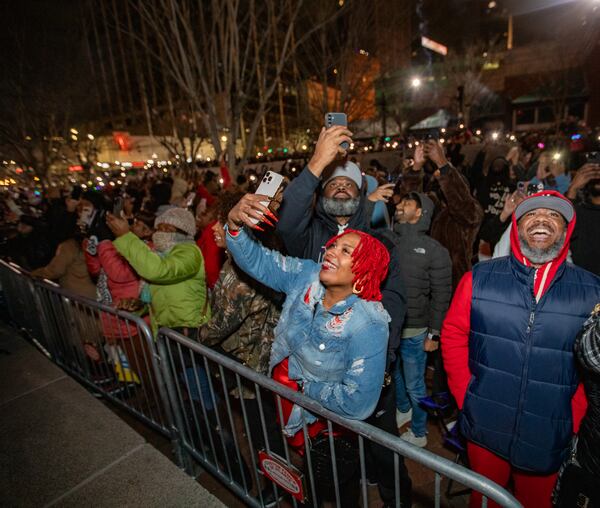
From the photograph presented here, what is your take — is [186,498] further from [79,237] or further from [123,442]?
[79,237]

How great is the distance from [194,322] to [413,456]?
2568 mm

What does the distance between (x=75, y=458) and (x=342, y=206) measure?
2.83m

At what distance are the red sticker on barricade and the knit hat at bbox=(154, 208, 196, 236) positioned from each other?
90.0 inches

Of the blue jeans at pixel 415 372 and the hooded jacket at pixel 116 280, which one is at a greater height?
the hooded jacket at pixel 116 280

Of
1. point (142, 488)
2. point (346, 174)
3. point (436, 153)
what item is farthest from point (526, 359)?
point (142, 488)

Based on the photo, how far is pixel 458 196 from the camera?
370 centimetres

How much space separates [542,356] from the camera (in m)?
2.04

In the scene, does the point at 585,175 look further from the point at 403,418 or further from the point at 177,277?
the point at 177,277

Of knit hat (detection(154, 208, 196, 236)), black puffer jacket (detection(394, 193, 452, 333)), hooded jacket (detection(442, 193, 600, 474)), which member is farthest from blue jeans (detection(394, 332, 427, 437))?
knit hat (detection(154, 208, 196, 236))

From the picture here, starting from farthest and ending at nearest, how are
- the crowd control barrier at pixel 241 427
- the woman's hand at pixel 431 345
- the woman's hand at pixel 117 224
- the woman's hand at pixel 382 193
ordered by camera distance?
the woman's hand at pixel 382 193 → the woman's hand at pixel 431 345 → the woman's hand at pixel 117 224 → the crowd control barrier at pixel 241 427

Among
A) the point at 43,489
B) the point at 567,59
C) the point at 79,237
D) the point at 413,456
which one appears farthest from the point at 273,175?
the point at 567,59

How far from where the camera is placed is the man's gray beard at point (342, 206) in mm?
2591

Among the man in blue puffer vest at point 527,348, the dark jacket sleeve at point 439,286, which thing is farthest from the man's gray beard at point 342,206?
the dark jacket sleeve at point 439,286

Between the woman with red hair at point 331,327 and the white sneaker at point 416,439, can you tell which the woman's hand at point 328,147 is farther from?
the white sneaker at point 416,439
